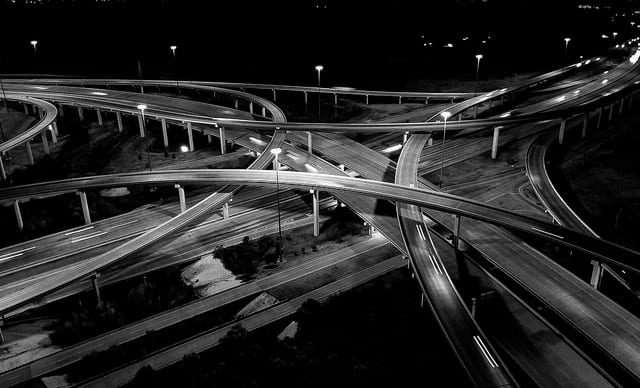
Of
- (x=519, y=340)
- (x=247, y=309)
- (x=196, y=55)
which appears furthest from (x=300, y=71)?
(x=519, y=340)

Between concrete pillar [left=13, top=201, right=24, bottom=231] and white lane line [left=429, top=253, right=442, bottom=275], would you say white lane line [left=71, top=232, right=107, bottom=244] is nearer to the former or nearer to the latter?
concrete pillar [left=13, top=201, right=24, bottom=231]

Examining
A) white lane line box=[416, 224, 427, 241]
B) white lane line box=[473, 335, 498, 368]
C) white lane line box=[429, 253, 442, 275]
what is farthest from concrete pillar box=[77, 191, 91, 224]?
white lane line box=[473, 335, 498, 368]

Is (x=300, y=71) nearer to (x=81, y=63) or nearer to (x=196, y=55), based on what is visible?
(x=196, y=55)

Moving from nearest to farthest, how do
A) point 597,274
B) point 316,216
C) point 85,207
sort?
point 597,274 → point 316,216 → point 85,207

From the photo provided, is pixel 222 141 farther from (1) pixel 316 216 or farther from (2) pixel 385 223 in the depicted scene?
(2) pixel 385 223

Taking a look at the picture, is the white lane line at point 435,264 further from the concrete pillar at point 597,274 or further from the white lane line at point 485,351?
the concrete pillar at point 597,274

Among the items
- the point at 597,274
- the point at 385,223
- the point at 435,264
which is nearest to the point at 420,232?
the point at 435,264

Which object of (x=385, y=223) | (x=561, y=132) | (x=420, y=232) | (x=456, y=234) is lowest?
(x=385, y=223)

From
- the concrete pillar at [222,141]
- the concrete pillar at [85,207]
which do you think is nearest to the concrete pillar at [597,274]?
the concrete pillar at [85,207]
